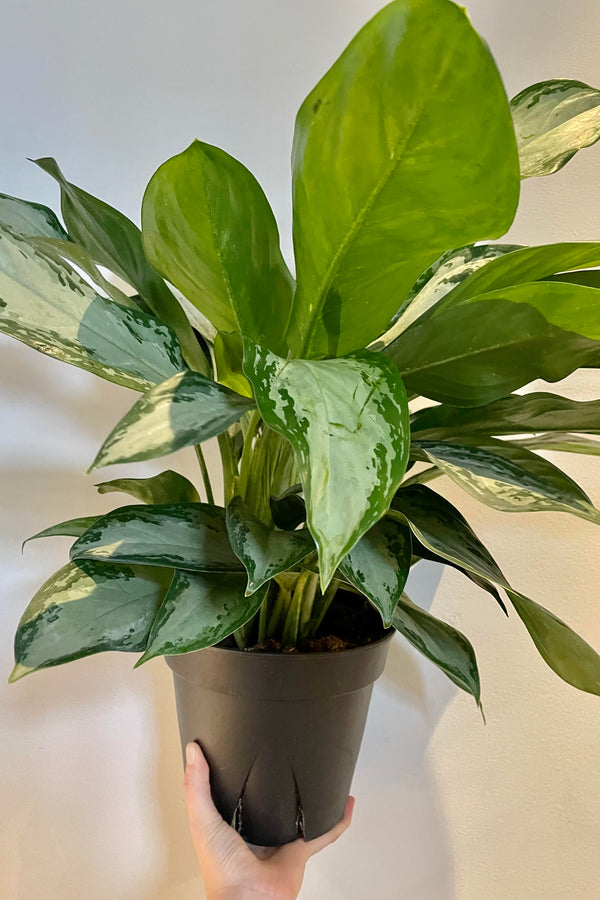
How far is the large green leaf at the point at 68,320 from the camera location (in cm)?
43

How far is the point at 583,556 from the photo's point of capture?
2.81ft

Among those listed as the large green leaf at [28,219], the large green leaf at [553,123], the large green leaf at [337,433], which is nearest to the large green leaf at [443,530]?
the large green leaf at [337,433]

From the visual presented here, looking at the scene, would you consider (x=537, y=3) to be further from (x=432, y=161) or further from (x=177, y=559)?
(x=177, y=559)

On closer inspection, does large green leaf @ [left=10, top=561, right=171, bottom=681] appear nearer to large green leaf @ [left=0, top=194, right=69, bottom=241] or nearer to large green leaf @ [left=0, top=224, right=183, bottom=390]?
large green leaf @ [left=0, top=224, right=183, bottom=390]

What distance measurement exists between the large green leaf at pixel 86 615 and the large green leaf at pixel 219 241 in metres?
0.23

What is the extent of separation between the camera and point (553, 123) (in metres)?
0.55

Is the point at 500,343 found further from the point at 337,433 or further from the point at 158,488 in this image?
the point at 158,488

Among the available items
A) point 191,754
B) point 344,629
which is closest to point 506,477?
point 344,629

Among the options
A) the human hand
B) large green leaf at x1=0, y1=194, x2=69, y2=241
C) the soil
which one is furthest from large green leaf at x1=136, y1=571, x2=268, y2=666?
large green leaf at x1=0, y1=194, x2=69, y2=241

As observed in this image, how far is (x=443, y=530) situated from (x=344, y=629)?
22cm

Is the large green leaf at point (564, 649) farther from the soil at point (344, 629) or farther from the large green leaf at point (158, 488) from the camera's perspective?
the large green leaf at point (158, 488)

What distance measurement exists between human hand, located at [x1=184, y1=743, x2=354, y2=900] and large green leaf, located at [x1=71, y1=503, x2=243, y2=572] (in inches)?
9.3

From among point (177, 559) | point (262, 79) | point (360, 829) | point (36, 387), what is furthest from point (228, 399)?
point (360, 829)

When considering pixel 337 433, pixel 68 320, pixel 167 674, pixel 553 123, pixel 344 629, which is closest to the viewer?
pixel 337 433
